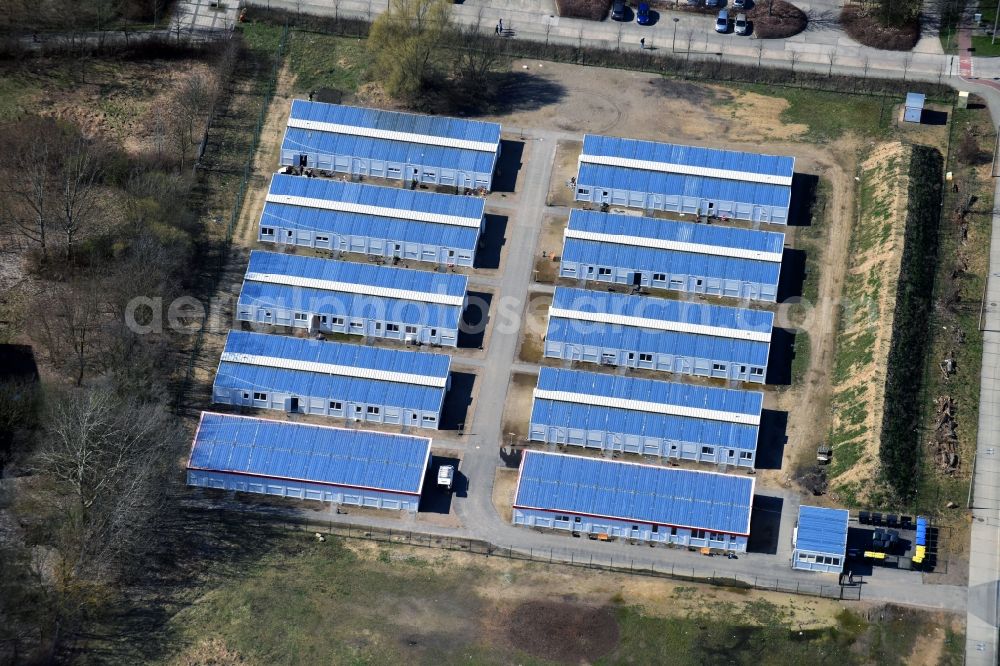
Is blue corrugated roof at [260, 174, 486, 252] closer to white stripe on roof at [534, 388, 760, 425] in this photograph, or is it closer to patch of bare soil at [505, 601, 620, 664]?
white stripe on roof at [534, 388, 760, 425]

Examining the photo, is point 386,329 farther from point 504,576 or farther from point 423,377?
point 504,576

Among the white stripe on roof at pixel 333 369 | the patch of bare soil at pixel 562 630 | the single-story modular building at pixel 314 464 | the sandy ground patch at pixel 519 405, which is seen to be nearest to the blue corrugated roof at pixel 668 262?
the sandy ground patch at pixel 519 405

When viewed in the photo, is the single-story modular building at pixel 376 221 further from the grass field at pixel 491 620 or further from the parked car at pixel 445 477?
the grass field at pixel 491 620

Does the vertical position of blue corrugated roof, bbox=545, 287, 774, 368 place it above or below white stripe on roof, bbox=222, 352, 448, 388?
above

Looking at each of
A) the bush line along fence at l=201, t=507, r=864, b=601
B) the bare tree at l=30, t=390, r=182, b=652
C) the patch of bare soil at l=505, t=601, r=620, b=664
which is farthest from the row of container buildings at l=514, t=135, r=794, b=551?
the bare tree at l=30, t=390, r=182, b=652

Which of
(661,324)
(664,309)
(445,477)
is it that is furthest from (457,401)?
(664,309)

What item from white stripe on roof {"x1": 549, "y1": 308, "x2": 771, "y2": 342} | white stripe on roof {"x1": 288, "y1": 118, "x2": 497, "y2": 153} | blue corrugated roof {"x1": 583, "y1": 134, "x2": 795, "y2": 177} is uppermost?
blue corrugated roof {"x1": 583, "y1": 134, "x2": 795, "y2": 177}

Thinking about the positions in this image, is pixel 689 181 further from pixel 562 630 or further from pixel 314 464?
pixel 562 630

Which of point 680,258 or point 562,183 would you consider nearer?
point 680,258
